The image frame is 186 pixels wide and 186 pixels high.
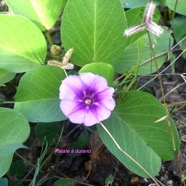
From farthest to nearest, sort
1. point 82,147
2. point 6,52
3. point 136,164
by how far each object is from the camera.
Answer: point 82,147
point 6,52
point 136,164

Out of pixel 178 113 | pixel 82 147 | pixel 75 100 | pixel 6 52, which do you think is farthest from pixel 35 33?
pixel 178 113

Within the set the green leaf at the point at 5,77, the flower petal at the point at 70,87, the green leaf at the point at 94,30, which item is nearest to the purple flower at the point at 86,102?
the flower petal at the point at 70,87

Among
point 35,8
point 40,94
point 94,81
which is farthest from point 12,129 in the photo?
point 35,8

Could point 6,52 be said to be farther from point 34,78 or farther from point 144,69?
point 144,69

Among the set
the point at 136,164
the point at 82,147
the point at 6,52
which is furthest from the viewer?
the point at 82,147

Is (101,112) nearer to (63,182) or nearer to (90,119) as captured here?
(90,119)

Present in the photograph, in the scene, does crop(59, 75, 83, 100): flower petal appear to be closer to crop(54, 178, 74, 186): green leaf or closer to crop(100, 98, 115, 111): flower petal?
crop(100, 98, 115, 111): flower petal

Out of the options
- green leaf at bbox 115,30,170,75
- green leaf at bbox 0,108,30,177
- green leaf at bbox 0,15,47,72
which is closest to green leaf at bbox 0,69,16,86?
green leaf at bbox 0,15,47,72
